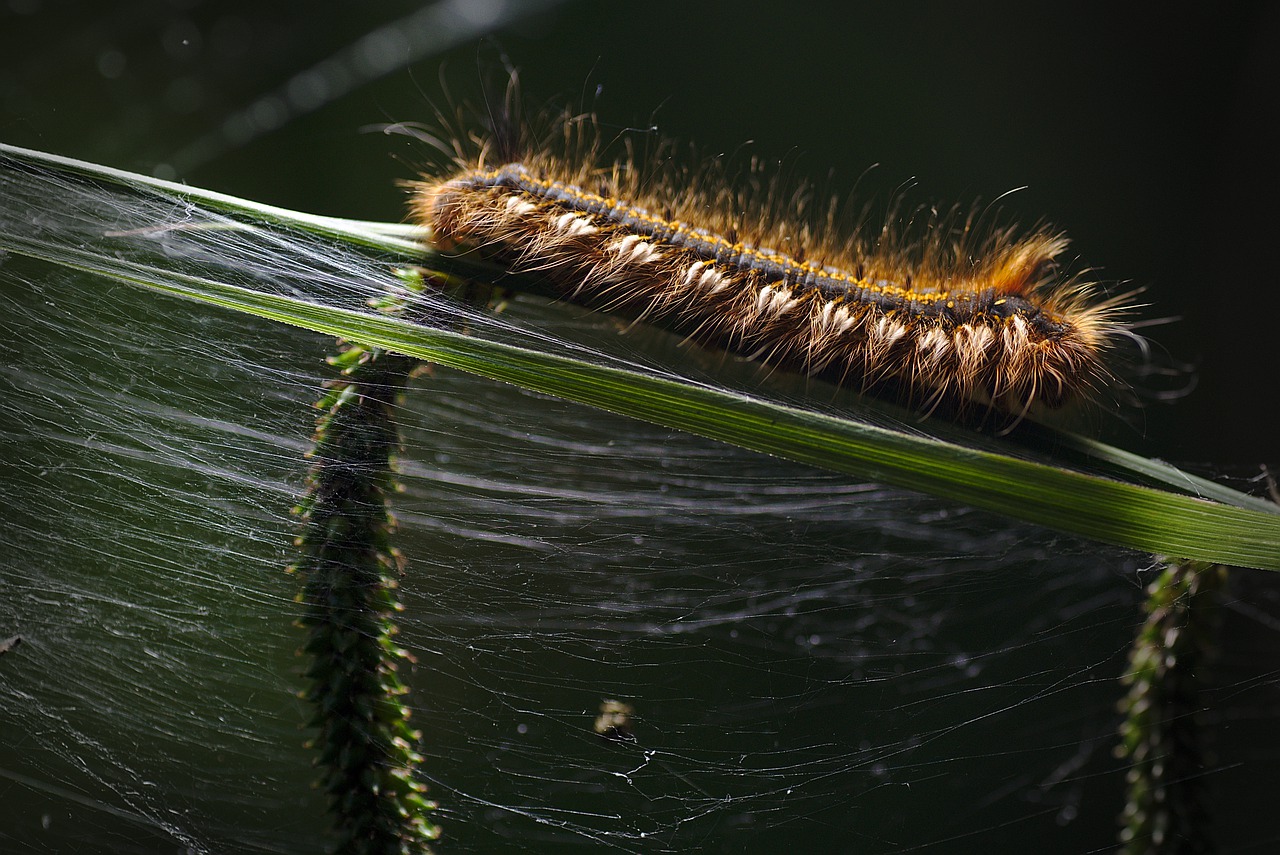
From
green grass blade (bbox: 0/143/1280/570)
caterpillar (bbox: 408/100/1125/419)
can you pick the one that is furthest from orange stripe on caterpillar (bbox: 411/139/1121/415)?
green grass blade (bbox: 0/143/1280/570)

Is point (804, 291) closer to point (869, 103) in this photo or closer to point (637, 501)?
point (637, 501)

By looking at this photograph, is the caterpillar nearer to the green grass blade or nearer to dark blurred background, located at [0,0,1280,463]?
the green grass blade

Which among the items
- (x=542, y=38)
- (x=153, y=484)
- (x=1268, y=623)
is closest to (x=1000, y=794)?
(x=1268, y=623)

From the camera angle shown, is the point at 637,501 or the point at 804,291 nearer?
the point at 804,291

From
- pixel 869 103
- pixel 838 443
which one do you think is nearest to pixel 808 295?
pixel 838 443

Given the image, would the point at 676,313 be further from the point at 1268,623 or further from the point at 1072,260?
the point at 1268,623

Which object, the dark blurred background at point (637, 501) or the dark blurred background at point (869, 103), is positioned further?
the dark blurred background at point (869, 103)

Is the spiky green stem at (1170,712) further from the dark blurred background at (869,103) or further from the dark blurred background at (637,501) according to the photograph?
the dark blurred background at (869,103)

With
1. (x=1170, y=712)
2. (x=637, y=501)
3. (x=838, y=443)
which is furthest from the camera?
(x=637, y=501)

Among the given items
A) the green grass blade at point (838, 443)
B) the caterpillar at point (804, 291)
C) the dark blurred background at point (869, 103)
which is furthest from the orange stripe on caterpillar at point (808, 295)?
the dark blurred background at point (869, 103)
